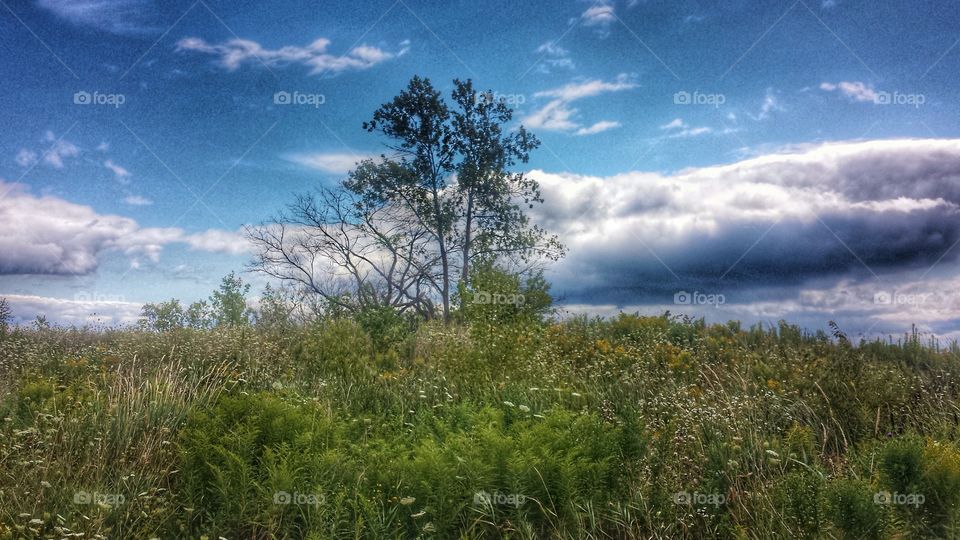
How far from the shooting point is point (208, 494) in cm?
530

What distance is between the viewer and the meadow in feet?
14.5

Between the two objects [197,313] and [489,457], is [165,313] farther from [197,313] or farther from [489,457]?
[489,457]

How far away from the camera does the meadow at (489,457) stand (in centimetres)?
443

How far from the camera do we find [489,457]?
15.6 ft

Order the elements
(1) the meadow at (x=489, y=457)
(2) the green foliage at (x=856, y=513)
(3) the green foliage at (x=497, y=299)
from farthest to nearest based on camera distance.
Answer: (3) the green foliage at (x=497, y=299), (1) the meadow at (x=489, y=457), (2) the green foliage at (x=856, y=513)

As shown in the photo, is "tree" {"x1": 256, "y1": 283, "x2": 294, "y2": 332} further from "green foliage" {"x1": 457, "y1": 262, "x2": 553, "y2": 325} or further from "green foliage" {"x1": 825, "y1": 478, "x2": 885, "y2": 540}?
"green foliage" {"x1": 825, "y1": 478, "x2": 885, "y2": 540}

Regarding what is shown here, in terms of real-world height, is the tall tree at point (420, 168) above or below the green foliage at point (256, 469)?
above

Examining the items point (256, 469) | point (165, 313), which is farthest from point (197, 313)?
point (256, 469)

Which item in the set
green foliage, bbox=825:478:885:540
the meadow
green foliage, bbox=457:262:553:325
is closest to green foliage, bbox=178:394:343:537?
the meadow

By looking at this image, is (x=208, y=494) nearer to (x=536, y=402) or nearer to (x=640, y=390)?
(x=536, y=402)

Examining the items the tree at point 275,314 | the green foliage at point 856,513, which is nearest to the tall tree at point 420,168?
the tree at point 275,314

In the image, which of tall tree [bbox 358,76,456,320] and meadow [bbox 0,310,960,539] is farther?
tall tree [bbox 358,76,456,320]

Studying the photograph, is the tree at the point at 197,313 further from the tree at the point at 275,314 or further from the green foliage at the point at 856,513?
the green foliage at the point at 856,513

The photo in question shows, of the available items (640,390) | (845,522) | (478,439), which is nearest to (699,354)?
(640,390)
